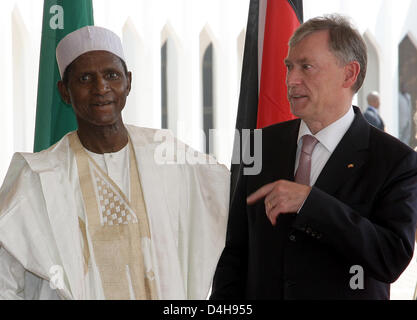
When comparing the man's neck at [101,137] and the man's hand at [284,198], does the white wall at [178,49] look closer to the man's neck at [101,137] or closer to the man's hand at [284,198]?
the man's neck at [101,137]

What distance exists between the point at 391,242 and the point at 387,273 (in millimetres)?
94

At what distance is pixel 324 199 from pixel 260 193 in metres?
0.19

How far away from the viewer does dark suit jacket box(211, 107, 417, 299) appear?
155 cm

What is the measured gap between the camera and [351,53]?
1728 millimetres

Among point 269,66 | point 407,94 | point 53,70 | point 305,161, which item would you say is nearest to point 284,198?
point 305,161

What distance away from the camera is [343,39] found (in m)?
1.73

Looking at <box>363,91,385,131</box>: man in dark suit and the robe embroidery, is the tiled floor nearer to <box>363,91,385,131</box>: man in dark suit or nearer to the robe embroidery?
<box>363,91,385,131</box>: man in dark suit

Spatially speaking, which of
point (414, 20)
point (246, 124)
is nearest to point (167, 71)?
point (246, 124)

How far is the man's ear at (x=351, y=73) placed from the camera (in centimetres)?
174

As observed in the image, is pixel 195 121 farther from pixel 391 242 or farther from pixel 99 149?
pixel 391 242

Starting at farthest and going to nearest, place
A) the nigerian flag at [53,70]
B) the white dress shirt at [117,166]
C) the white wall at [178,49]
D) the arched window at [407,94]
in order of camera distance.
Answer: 1. the arched window at [407,94]
2. the white wall at [178,49]
3. the nigerian flag at [53,70]
4. the white dress shirt at [117,166]

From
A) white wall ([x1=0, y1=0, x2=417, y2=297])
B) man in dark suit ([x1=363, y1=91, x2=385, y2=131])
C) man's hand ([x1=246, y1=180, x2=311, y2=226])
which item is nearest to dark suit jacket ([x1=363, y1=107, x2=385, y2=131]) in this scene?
man in dark suit ([x1=363, y1=91, x2=385, y2=131])

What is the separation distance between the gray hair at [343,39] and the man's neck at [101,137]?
63 centimetres

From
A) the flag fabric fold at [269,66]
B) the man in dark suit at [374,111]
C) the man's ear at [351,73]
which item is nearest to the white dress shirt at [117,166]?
the man's ear at [351,73]
